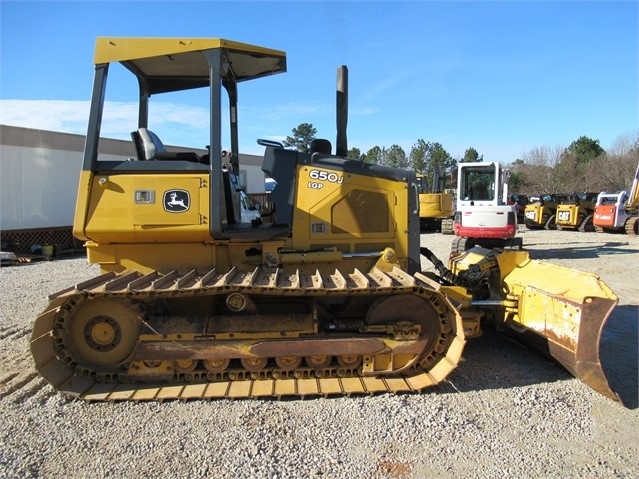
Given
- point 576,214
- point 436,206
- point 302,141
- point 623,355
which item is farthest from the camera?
point 576,214

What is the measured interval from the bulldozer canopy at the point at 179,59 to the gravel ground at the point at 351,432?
3.03 metres

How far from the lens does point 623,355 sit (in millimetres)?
5215

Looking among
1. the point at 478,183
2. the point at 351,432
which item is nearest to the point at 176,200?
the point at 351,432

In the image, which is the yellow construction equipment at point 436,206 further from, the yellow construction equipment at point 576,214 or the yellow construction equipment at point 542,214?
the yellow construction equipment at point 576,214

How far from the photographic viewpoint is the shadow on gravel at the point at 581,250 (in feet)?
46.9

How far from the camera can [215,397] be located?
403 cm

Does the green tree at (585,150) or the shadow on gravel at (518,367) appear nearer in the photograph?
the shadow on gravel at (518,367)

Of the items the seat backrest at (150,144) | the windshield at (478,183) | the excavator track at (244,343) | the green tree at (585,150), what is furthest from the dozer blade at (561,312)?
the green tree at (585,150)

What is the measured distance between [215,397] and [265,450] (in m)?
0.89

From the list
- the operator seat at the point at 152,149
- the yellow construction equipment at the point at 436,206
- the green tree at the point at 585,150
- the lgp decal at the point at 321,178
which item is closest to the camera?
the operator seat at the point at 152,149

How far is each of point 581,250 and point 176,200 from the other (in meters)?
14.9

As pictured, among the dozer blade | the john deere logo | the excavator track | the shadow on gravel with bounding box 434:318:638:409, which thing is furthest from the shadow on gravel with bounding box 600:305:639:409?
the john deere logo

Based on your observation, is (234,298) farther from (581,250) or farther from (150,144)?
(581,250)

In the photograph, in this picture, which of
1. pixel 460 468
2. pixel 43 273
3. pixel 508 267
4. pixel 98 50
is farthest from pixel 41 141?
pixel 460 468
